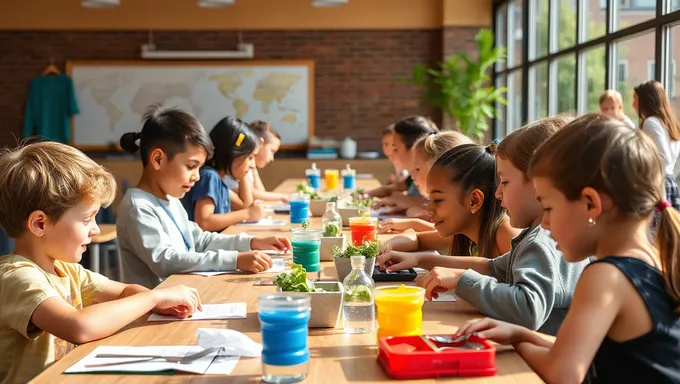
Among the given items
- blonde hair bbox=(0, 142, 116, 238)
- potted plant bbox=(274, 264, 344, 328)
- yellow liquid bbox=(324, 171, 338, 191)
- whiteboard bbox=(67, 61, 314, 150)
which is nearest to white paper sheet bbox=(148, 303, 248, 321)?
potted plant bbox=(274, 264, 344, 328)

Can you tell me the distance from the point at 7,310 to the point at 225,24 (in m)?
8.94

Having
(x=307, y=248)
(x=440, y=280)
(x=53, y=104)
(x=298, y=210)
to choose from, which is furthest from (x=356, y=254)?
(x=53, y=104)

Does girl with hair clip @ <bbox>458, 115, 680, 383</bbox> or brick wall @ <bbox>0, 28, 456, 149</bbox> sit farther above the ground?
brick wall @ <bbox>0, 28, 456, 149</bbox>

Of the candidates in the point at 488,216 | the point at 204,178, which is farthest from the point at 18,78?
the point at 488,216

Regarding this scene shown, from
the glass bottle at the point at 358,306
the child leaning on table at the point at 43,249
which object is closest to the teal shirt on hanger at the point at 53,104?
the child leaning on table at the point at 43,249

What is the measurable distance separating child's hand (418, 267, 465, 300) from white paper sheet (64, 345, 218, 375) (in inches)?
24.2

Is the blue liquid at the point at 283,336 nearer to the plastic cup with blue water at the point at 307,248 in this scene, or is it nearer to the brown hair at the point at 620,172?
the brown hair at the point at 620,172

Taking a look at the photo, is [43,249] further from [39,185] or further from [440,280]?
A: [440,280]

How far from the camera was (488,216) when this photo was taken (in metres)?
2.56

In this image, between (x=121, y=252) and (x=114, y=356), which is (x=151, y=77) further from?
(x=114, y=356)

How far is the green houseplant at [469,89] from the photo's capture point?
30.8 feet

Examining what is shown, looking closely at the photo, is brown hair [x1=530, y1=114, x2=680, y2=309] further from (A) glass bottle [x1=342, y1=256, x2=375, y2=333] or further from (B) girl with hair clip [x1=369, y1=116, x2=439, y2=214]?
(B) girl with hair clip [x1=369, y1=116, x2=439, y2=214]

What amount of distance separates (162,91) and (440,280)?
29.2 ft

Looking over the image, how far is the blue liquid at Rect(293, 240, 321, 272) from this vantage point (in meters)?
2.50
